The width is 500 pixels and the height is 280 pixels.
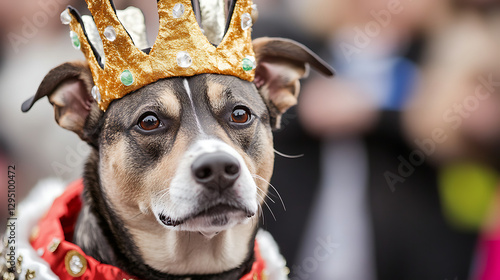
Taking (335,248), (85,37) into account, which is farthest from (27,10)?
(335,248)

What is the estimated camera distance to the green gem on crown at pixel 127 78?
6.84ft

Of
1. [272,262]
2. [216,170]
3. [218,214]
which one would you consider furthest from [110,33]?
[272,262]

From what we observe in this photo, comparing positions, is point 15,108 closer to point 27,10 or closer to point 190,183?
point 27,10

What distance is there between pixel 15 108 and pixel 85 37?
7.21ft

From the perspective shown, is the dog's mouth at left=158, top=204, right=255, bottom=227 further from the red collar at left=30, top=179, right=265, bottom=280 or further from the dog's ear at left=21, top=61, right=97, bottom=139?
the dog's ear at left=21, top=61, right=97, bottom=139

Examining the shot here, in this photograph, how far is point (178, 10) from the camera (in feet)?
6.68

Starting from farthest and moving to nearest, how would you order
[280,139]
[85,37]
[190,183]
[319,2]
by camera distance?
[319,2], [280,139], [85,37], [190,183]

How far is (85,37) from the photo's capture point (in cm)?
212

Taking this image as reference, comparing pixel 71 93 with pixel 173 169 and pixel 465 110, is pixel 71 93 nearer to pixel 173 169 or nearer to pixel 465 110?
pixel 173 169

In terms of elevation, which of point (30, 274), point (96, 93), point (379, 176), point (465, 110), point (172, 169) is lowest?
point (379, 176)

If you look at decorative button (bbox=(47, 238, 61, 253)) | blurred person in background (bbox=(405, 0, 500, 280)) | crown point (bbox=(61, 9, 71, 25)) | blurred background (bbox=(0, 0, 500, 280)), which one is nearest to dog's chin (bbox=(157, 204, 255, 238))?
decorative button (bbox=(47, 238, 61, 253))

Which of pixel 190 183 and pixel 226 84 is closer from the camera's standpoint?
pixel 190 183

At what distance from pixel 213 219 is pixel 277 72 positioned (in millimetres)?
1003

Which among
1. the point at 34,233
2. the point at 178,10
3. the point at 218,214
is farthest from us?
the point at 34,233
